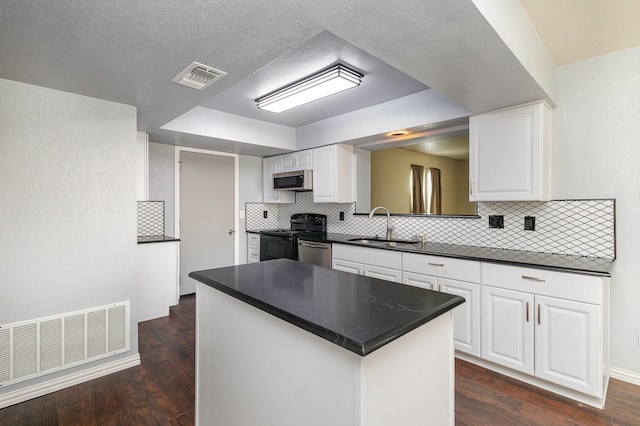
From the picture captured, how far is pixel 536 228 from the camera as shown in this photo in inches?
101

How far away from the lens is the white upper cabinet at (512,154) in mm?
2303

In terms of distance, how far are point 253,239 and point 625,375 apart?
4176mm

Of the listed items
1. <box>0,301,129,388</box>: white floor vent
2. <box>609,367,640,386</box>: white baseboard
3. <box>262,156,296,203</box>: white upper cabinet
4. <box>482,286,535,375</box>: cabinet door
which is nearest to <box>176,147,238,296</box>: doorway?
<box>262,156,296,203</box>: white upper cabinet

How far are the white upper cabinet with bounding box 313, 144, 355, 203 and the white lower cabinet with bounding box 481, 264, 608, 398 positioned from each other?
1983 mm

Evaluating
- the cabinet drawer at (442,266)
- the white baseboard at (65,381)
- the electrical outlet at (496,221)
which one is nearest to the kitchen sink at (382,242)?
the cabinet drawer at (442,266)

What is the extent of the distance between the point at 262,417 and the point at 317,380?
441mm

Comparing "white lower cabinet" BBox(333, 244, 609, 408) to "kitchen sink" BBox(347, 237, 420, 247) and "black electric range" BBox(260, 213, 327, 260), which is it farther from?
"black electric range" BBox(260, 213, 327, 260)

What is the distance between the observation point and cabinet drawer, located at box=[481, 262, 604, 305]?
74.4 inches

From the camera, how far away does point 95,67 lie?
5.91ft

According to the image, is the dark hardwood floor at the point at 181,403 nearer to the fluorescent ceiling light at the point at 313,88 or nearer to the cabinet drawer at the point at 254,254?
the cabinet drawer at the point at 254,254

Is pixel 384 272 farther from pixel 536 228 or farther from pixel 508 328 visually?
pixel 536 228

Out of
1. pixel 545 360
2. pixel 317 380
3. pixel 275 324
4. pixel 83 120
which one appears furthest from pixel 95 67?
pixel 545 360

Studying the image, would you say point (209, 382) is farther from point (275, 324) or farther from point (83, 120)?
point (83, 120)

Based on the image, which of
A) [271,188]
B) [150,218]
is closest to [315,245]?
[271,188]
